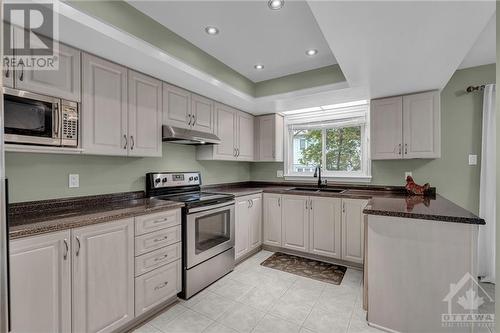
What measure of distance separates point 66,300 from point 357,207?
9.59 feet

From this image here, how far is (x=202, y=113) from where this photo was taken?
118 inches

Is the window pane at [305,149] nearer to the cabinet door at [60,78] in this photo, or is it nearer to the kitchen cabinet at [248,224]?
the kitchen cabinet at [248,224]

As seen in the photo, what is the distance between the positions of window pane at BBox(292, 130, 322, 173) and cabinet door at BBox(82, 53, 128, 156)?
2818 mm

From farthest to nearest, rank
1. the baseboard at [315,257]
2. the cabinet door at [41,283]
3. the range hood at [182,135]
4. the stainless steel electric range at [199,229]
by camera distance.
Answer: the baseboard at [315,257], the range hood at [182,135], the stainless steel electric range at [199,229], the cabinet door at [41,283]

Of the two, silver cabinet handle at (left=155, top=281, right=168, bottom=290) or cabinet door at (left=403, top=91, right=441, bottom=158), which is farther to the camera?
cabinet door at (left=403, top=91, right=441, bottom=158)

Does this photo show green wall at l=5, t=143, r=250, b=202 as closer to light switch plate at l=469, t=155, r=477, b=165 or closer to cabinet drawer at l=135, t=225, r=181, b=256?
cabinet drawer at l=135, t=225, r=181, b=256

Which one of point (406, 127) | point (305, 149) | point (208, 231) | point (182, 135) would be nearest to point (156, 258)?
point (208, 231)

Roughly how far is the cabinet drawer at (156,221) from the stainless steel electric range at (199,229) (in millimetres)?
93

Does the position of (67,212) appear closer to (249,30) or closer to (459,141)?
(249,30)

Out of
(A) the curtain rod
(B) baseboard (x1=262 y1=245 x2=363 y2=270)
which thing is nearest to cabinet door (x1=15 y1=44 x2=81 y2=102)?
(B) baseboard (x1=262 y1=245 x2=363 y2=270)

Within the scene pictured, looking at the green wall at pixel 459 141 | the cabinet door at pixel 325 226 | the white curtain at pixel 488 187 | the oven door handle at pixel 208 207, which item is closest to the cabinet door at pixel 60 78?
the oven door handle at pixel 208 207

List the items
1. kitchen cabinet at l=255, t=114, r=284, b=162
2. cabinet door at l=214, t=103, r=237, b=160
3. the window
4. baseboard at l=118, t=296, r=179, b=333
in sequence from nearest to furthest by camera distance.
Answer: baseboard at l=118, t=296, r=179, b=333
cabinet door at l=214, t=103, r=237, b=160
the window
kitchen cabinet at l=255, t=114, r=284, b=162

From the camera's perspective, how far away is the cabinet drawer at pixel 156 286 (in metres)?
1.91

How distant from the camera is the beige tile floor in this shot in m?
1.90
